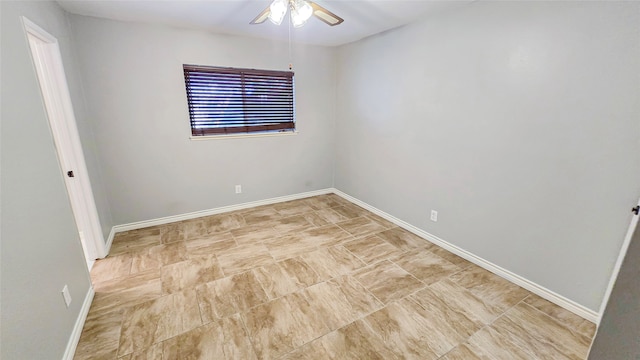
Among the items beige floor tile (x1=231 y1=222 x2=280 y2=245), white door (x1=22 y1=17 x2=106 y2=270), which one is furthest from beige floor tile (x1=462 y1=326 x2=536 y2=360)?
white door (x1=22 y1=17 x2=106 y2=270)

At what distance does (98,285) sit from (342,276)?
2.15 metres

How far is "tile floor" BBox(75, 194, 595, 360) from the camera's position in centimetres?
173

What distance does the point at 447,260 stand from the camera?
2699 mm

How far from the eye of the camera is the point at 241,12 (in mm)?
2553

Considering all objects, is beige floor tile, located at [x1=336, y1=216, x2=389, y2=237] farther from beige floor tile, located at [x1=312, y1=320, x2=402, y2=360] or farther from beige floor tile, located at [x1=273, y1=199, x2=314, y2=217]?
beige floor tile, located at [x1=312, y1=320, x2=402, y2=360]

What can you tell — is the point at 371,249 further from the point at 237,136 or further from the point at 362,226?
the point at 237,136

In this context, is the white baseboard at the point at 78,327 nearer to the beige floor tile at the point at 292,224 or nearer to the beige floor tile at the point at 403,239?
the beige floor tile at the point at 292,224

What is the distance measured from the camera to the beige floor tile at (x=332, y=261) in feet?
8.27

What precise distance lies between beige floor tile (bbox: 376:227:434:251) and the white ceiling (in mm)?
2389

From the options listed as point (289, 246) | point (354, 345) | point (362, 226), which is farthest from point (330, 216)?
Result: point (354, 345)

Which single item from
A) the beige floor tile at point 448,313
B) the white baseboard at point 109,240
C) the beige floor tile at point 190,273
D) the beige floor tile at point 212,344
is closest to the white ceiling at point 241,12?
the white baseboard at point 109,240

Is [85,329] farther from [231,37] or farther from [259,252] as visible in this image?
[231,37]

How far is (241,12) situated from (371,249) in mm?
2764

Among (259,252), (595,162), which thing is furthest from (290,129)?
(595,162)
